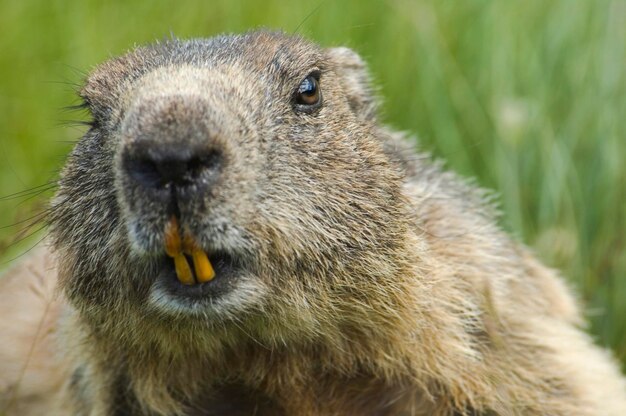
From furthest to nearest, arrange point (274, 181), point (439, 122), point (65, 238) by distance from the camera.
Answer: point (439, 122) < point (65, 238) < point (274, 181)

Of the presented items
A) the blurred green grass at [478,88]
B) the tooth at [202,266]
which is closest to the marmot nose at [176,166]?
the tooth at [202,266]

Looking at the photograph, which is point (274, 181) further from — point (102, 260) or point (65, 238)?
point (65, 238)

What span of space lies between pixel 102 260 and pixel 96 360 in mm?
839

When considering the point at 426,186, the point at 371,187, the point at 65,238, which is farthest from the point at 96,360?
the point at 426,186

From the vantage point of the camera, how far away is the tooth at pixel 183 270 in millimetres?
3656

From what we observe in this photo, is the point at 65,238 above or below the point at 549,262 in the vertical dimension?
above

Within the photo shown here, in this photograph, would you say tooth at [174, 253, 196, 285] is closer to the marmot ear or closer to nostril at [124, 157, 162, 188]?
nostril at [124, 157, 162, 188]

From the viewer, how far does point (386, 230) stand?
13.9 ft

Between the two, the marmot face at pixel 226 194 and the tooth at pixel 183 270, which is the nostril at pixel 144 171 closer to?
the marmot face at pixel 226 194

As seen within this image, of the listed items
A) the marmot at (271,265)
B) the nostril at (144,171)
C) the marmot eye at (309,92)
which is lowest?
the marmot at (271,265)

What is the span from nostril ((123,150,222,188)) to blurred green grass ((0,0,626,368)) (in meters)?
3.12

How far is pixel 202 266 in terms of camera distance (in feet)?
11.9

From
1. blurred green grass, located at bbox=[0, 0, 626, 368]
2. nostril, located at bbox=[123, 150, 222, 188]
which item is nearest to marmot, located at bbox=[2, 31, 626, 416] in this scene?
nostril, located at bbox=[123, 150, 222, 188]

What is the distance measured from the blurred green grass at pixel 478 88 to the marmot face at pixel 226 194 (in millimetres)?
2327
